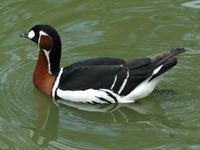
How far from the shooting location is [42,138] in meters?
8.51

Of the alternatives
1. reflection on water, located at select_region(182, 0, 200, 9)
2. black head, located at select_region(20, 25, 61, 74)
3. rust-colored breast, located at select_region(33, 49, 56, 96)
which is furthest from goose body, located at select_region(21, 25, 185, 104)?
reflection on water, located at select_region(182, 0, 200, 9)

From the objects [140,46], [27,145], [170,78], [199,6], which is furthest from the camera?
[199,6]

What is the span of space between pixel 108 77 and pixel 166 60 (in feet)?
2.27

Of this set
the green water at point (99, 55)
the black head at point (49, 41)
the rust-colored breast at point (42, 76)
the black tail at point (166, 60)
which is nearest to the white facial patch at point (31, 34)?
the black head at point (49, 41)

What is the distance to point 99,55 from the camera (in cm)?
1003

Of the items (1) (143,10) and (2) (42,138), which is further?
(1) (143,10)

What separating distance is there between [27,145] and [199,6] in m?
3.98

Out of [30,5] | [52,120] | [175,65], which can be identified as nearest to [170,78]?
[175,65]

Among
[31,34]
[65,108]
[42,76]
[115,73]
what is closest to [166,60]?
[115,73]

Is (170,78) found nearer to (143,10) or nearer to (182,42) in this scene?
(182,42)

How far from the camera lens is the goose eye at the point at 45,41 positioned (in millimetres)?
9125

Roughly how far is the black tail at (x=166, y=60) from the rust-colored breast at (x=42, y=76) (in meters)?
1.25

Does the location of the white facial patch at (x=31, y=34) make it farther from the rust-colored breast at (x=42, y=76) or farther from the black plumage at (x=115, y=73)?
the black plumage at (x=115, y=73)

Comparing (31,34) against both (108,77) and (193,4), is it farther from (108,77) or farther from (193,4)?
(193,4)
